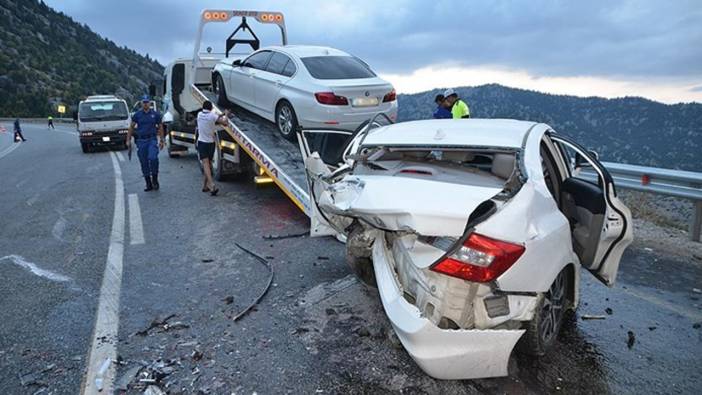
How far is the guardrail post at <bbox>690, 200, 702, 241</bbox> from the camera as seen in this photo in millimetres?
6453

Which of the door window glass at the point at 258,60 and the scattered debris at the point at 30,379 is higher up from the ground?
the door window glass at the point at 258,60

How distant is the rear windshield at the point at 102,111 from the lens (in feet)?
61.4

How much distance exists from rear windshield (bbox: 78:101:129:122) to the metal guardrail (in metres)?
17.7

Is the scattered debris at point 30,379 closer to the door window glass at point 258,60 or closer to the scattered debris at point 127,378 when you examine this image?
the scattered debris at point 127,378

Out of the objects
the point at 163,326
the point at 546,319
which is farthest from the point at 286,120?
the point at 546,319

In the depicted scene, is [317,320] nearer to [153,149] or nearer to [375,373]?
[375,373]

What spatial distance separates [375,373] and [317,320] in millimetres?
905

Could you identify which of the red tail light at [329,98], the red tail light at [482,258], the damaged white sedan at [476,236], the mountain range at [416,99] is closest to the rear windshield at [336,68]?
the red tail light at [329,98]

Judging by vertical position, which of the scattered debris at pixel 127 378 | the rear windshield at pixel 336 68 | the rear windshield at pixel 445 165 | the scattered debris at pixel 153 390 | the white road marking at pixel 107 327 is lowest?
the white road marking at pixel 107 327

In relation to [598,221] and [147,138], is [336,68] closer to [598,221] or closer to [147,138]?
[147,138]

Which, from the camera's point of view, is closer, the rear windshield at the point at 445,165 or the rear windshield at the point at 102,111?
the rear windshield at the point at 445,165

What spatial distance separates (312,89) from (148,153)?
13.6 feet

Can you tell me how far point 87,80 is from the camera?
9019cm

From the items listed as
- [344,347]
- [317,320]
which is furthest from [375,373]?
[317,320]
